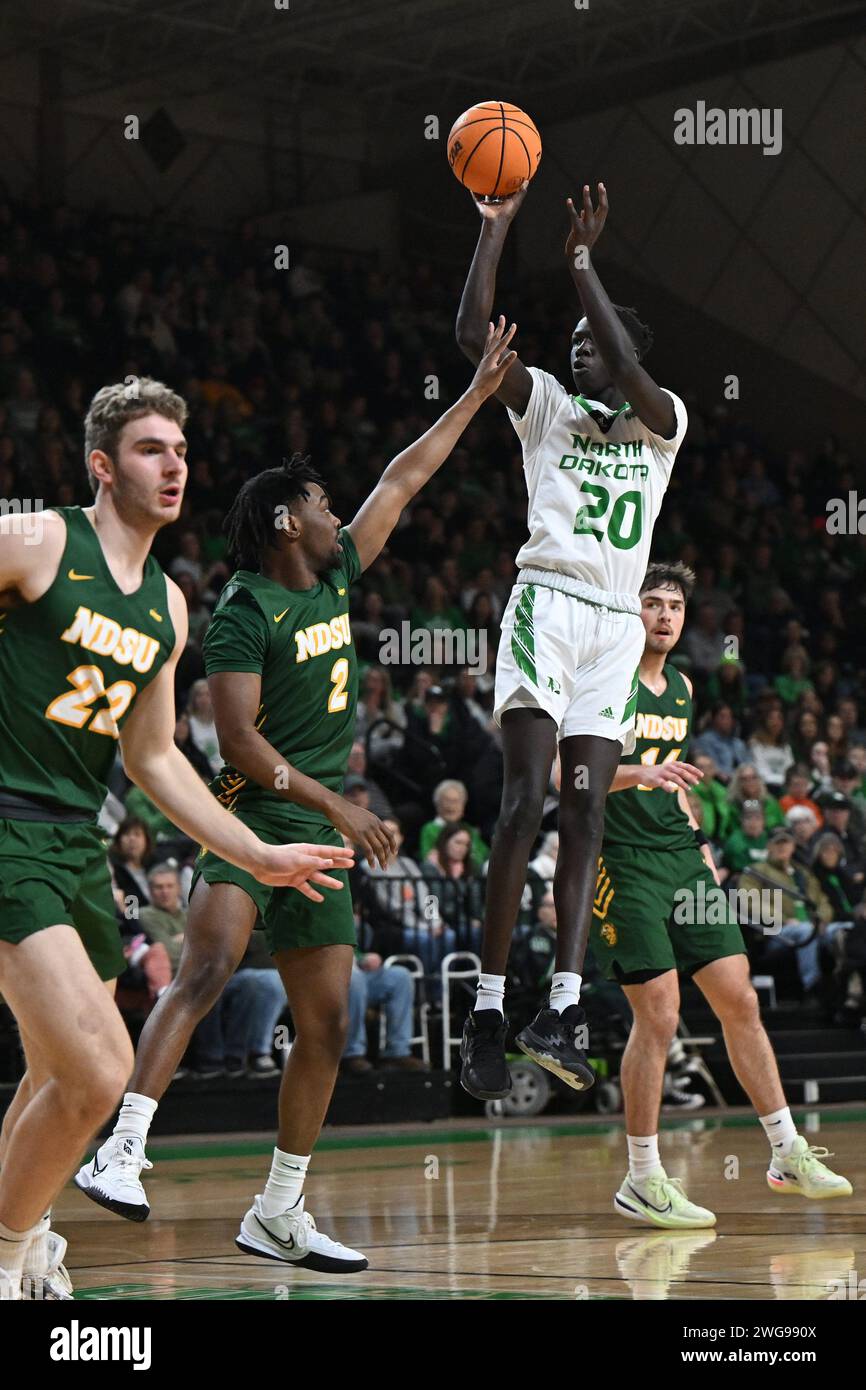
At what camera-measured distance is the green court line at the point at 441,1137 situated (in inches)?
395

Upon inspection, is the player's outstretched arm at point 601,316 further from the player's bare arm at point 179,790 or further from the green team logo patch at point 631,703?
the player's bare arm at point 179,790

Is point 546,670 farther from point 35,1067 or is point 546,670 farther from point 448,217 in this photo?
point 448,217

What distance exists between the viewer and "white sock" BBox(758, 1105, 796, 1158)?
7137mm

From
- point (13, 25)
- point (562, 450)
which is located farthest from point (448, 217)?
point (562, 450)

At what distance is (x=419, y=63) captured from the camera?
19875 mm

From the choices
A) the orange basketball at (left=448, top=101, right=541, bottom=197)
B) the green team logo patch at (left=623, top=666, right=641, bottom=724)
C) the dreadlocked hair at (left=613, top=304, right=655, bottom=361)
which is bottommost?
the green team logo patch at (left=623, top=666, right=641, bottom=724)

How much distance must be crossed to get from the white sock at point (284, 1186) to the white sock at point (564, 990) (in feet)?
2.95

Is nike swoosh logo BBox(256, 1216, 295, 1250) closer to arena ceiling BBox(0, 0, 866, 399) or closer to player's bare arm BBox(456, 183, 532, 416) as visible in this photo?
player's bare arm BBox(456, 183, 532, 416)

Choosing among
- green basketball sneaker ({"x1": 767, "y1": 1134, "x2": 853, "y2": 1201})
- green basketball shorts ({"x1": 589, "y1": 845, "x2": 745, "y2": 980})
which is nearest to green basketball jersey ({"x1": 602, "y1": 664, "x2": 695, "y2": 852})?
green basketball shorts ({"x1": 589, "y1": 845, "x2": 745, "y2": 980})

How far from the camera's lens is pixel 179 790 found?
15.3ft

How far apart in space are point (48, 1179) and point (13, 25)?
16.4 m

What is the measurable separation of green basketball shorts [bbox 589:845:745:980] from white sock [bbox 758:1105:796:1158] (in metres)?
0.63

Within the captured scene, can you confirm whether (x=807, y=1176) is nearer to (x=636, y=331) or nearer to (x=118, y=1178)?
(x=118, y=1178)

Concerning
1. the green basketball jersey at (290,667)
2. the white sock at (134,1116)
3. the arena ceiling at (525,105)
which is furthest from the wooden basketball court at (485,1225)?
the arena ceiling at (525,105)
